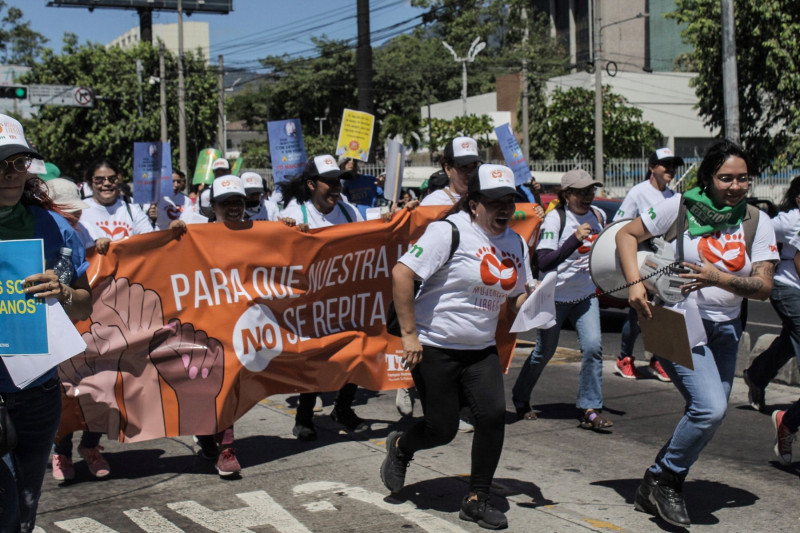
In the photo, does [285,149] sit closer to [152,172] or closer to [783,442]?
[152,172]

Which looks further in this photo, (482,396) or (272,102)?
(272,102)

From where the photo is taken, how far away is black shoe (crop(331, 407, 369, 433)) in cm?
695

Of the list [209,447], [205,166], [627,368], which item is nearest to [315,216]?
[209,447]

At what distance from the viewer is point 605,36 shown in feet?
229

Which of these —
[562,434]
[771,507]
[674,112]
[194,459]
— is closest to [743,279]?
[771,507]

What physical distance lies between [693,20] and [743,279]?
63.0 feet

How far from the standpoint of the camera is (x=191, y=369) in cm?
599

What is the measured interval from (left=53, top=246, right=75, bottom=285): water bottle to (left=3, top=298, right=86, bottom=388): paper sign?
16 centimetres

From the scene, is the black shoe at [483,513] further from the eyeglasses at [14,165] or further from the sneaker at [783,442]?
the eyeglasses at [14,165]

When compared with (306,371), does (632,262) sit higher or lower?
higher

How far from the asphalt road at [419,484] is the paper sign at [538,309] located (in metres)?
0.96

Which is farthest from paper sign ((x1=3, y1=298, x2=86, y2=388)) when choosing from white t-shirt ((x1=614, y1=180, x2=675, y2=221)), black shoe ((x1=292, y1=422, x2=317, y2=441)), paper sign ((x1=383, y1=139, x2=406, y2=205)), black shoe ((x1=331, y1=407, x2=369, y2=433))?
white t-shirt ((x1=614, y1=180, x2=675, y2=221))

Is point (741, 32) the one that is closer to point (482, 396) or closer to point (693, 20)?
point (693, 20)

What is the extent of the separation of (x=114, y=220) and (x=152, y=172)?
4.10m
